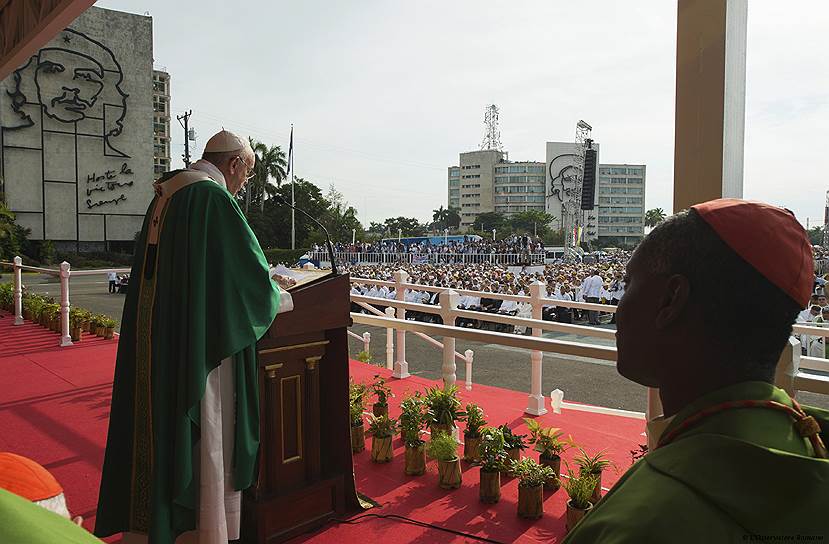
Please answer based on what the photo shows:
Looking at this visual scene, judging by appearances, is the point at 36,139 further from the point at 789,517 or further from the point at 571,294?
the point at 789,517

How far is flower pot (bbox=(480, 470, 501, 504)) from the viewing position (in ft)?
11.5

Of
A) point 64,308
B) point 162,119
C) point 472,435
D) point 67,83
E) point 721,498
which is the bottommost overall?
point 472,435

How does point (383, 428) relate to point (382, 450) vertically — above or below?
above

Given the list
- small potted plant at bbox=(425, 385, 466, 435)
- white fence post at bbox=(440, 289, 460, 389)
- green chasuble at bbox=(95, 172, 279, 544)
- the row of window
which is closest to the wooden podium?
green chasuble at bbox=(95, 172, 279, 544)

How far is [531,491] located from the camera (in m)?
3.31

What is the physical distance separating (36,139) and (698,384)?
153ft

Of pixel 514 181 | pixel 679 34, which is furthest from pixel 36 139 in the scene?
pixel 514 181

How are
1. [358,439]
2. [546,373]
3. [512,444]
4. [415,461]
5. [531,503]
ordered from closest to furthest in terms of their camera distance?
[531,503] < [512,444] < [415,461] < [358,439] < [546,373]

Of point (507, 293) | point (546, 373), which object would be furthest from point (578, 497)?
point (507, 293)

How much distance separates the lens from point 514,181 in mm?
109188

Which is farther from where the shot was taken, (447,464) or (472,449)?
(472,449)

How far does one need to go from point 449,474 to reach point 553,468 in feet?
2.07

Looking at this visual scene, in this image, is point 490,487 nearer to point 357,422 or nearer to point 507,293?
point 357,422

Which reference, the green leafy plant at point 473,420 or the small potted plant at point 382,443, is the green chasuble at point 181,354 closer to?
the small potted plant at point 382,443
